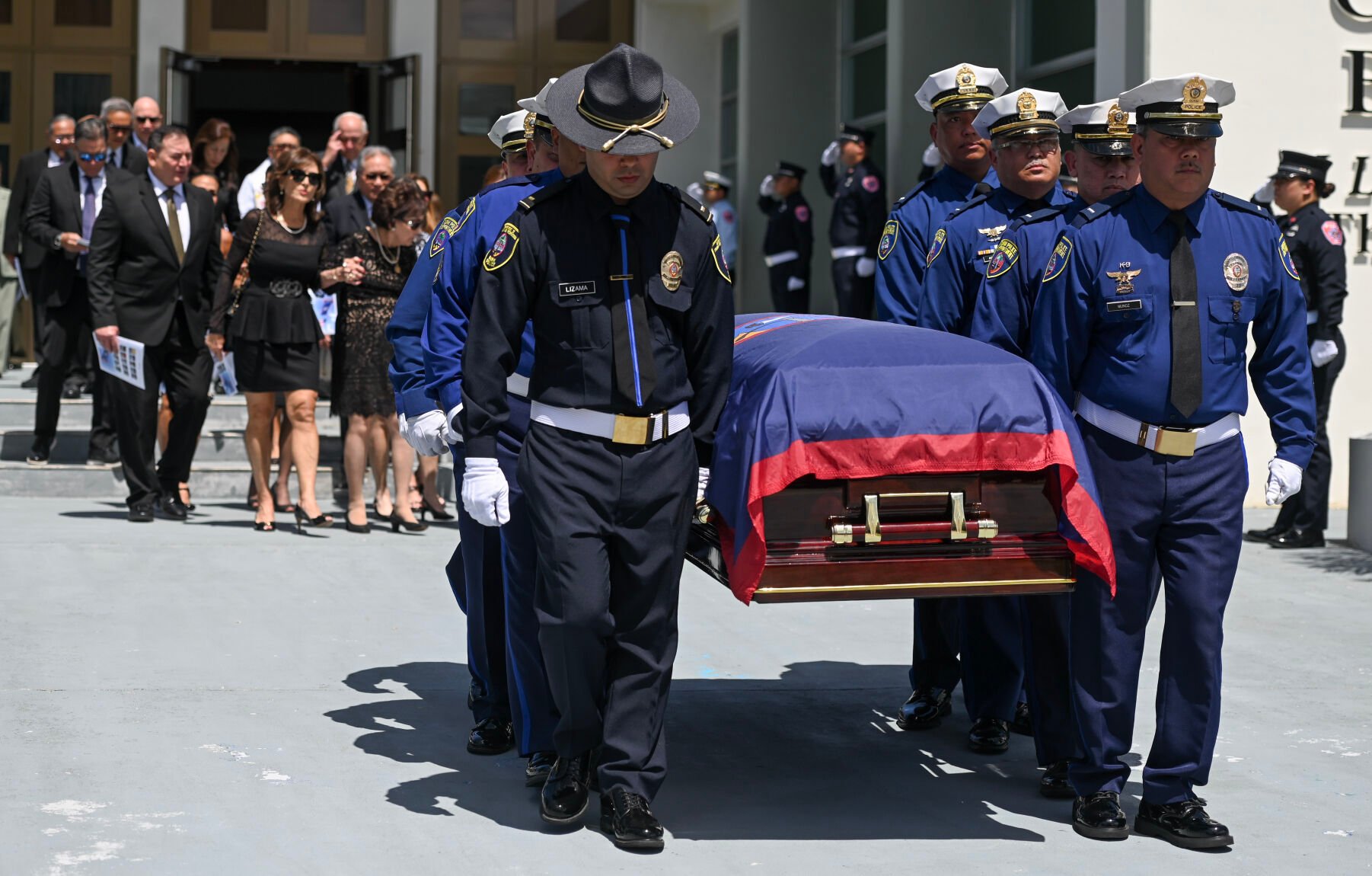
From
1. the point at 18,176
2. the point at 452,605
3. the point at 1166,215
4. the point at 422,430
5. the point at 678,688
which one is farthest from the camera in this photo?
the point at 18,176

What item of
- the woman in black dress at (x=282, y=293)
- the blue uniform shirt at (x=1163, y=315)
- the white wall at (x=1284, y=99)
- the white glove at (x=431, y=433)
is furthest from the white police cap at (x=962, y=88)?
the white wall at (x=1284, y=99)

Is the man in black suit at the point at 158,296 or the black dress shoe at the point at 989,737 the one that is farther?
the man in black suit at the point at 158,296

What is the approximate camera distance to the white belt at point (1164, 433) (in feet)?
16.4

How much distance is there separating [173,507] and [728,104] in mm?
11602

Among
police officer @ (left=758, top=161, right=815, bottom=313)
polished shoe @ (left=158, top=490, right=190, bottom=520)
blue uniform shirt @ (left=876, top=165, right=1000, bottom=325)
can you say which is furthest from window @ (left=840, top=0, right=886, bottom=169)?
blue uniform shirt @ (left=876, top=165, right=1000, bottom=325)

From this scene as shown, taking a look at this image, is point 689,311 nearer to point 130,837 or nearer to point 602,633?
point 602,633

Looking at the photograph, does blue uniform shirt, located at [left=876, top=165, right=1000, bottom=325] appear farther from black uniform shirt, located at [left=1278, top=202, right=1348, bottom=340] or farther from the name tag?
black uniform shirt, located at [left=1278, top=202, right=1348, bottom=340]

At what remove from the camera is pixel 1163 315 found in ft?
16.4

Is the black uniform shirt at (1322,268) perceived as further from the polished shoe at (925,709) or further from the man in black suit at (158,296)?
the man in black suit at (158,296)

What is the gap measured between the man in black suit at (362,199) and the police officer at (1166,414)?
6348 millimetres

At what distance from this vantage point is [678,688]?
678 cm

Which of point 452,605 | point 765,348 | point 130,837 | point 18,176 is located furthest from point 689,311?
point 18,176

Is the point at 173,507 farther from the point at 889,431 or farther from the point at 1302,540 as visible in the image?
the point at 889,431

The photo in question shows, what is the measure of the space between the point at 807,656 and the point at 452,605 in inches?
70.4
